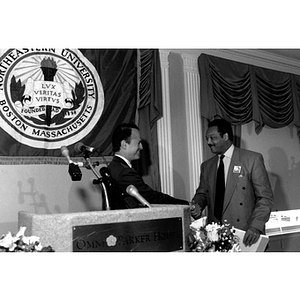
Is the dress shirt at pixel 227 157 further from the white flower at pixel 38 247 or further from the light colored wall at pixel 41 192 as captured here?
the white flower at pixel 38 247

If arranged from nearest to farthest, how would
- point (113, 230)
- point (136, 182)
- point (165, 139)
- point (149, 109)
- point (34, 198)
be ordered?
point (113, 230) < point (136, 182) < point (34, 198) < point (149, 109) < point (165, 139)

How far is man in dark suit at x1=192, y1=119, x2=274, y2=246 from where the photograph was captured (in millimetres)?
2422

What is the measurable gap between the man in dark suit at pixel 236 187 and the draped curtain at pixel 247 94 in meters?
0.86

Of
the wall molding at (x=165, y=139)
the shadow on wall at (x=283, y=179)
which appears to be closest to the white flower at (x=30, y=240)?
the wall molding at (x=165, y=139)

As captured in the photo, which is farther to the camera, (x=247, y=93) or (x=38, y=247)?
(x=247, y=93)

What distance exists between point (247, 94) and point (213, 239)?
257 cm

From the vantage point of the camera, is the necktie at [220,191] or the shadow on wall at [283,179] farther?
the shadow on wall at [283,179]

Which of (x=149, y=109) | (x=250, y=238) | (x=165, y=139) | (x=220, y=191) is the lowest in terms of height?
(x=250, y=238)

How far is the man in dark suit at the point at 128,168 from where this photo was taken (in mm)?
2320

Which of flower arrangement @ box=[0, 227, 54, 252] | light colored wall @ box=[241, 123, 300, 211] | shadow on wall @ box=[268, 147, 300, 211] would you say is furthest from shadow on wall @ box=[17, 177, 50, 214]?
shadow on wall @ box=[268, 147, 300, 211]

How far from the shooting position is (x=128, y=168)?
2.40m

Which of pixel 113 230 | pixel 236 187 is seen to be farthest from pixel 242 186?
pixel 113 230

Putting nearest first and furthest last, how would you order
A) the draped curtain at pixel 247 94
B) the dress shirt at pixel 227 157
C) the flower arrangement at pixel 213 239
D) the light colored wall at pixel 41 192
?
the flower arrangement at pixel 213 239
the light colored wall at pixel 41 192
the dress shirt at pixel 227 157
the draped curtain at pixel 247 94

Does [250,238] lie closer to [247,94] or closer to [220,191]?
[220,191]
